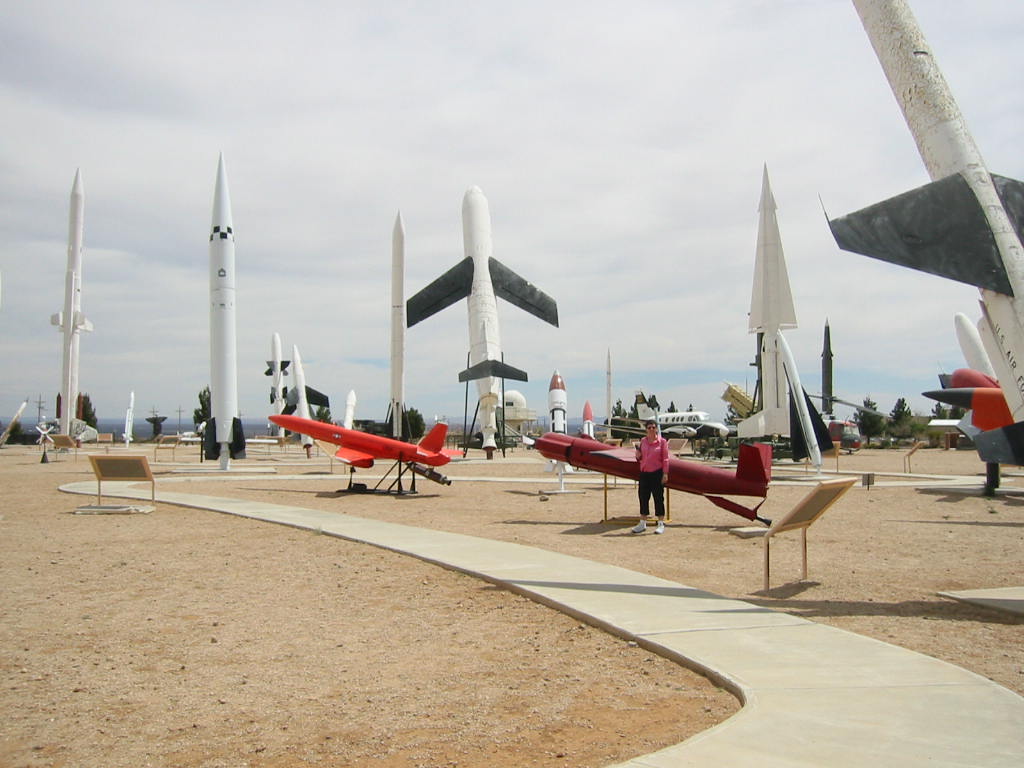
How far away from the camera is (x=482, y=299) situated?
33.2m

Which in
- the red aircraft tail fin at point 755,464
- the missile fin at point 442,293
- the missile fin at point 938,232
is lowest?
the red aircraft tail fin at point 755,464

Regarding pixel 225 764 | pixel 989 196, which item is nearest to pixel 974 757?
pixel 225 764

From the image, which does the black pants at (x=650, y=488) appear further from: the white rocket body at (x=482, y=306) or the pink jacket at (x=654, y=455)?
the white rocket body at (x=482, y=306)

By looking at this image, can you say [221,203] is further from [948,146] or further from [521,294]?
[948,146]

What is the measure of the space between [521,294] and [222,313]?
581 inches

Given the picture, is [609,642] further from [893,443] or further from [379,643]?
[893,443]

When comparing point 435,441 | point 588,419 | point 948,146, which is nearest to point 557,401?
point 588,419

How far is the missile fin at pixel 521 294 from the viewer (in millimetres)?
34781

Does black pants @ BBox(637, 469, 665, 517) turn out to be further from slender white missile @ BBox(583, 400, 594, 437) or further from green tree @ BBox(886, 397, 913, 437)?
green tree @ BBox(886, 397, 913, 437)

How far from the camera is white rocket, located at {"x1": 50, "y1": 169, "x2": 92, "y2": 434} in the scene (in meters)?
38.6

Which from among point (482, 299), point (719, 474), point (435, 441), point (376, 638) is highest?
point (482, 299)

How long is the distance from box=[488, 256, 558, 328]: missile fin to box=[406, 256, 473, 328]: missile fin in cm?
110

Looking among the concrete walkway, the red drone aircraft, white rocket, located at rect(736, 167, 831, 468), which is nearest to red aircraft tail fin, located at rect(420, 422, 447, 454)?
the red drone aircraft

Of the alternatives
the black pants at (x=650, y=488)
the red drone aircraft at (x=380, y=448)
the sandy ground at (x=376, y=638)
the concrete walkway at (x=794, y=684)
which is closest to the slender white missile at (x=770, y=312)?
the red drone aircraft at (x=380, y=448)
